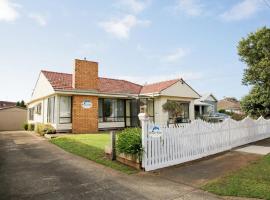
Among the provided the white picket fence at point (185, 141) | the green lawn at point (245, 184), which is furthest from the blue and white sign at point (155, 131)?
the green lawn at point (245, 184)

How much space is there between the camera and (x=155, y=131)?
7.63 m

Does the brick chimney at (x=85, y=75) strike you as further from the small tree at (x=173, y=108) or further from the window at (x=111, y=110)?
the small tree at (x=173, y=108)

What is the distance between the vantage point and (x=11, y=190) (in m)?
5.70

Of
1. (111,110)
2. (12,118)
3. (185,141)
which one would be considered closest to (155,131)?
(185,141)

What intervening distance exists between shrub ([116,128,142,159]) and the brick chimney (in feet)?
37.2

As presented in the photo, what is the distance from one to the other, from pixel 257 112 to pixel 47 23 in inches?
782

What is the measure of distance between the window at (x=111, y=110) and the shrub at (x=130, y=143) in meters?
12.5

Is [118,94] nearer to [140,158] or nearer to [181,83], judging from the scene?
[181,83]

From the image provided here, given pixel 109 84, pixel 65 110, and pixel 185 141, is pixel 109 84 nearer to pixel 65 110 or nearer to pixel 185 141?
pixel 65 110

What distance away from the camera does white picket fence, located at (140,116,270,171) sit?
7.52 m

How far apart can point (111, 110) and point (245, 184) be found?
655 inches

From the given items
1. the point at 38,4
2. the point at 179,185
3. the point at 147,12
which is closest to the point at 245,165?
the point at 179,185

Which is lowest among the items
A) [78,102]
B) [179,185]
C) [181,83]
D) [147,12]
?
[179,185]

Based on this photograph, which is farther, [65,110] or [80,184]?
[65,110]
